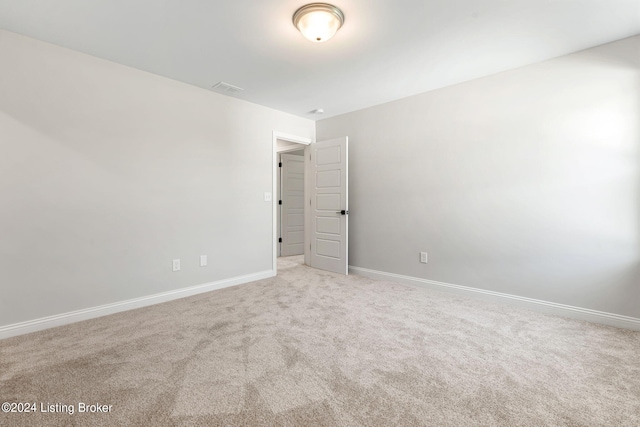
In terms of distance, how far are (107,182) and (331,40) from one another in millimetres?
2518

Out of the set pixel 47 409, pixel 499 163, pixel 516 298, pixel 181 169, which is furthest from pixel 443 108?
pixel 47 409

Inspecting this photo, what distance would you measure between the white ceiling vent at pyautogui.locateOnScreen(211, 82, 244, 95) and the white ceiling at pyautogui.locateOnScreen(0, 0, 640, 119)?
0.36 feet

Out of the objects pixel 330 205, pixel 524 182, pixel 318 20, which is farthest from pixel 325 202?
pixel 318 20

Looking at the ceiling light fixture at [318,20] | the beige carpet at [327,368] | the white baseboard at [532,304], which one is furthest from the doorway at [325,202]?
the ceiling light fixture at [318,20]

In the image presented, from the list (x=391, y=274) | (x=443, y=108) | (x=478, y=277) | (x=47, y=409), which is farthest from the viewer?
(x=391, y=274)

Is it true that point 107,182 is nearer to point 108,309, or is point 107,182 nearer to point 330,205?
point 108,309

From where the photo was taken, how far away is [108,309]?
2809 mm

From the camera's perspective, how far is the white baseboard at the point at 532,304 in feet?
8.29

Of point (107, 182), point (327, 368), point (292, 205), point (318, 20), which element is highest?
point (318, 20)

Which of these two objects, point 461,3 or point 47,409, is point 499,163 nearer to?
point 461,3

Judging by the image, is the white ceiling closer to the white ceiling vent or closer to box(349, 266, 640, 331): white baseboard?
the white ceiling vent

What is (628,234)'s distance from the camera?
8.15 feet

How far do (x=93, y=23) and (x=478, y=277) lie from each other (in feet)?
14.3

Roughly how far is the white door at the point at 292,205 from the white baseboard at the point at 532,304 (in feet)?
8.33
